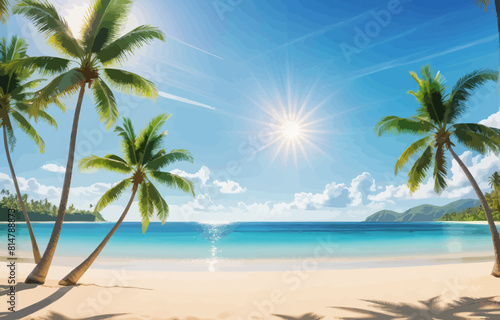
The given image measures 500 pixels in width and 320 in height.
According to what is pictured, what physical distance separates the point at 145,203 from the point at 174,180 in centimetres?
136

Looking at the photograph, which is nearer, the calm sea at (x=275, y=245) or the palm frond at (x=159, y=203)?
the palm frond at (x=159, y=203)

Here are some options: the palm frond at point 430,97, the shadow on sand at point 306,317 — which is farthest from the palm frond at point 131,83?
the palm frond at point 430,97

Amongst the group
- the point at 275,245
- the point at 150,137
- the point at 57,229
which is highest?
the point at 150,137

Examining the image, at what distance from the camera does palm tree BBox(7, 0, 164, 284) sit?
9.37 meters

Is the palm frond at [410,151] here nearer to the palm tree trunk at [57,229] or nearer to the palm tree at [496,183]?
the palm tree trunk at [57,229]

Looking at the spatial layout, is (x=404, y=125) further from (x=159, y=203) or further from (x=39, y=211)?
(x=39, y=211)

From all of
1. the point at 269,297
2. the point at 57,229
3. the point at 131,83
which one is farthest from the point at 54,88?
the point at 269,297

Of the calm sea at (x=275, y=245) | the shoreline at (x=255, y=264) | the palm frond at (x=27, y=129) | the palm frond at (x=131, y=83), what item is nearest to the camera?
the palm frond at (x=131, y=83)

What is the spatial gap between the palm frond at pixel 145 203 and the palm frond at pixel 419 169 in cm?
970

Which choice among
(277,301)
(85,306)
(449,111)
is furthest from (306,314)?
(449,111)

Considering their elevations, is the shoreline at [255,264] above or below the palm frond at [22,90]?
below

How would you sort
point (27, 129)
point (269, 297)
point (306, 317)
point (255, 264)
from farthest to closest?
point (255, 264)
point (27, 129)
point (269, 297)
point (306, 317)

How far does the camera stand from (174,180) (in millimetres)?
12562

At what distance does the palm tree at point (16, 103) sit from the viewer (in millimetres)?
11883
